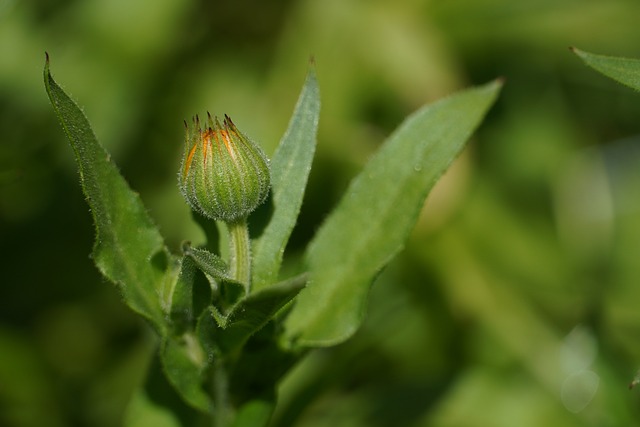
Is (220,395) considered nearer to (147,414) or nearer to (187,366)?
(187,366)

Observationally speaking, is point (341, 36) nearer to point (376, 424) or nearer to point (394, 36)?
point (394, 36)

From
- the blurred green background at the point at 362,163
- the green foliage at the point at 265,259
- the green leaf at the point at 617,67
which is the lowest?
the blurred green background at the point at 362,163

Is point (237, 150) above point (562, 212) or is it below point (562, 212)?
above

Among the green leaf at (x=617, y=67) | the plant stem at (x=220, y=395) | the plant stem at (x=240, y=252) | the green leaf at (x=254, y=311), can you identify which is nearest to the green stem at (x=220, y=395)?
the plant stem at (x=220, y=395)

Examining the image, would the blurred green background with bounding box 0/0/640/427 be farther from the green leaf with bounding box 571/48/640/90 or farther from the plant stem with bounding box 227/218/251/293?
the green leaf with bounding box 571/48/640/90

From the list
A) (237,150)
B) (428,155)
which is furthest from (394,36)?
(237,150)

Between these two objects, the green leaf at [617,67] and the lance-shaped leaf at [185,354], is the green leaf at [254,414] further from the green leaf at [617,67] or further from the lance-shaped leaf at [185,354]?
the green leaf at [617,67]
